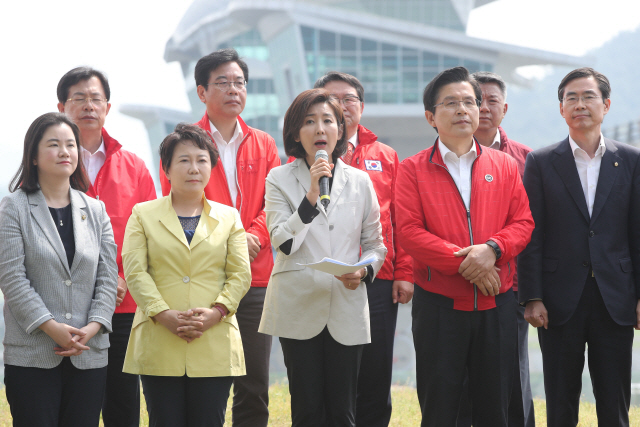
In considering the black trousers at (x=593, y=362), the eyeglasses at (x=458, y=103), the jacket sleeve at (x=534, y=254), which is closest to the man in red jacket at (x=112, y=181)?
the eyeglasses at (x=458, y=103)

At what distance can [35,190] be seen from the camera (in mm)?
2844

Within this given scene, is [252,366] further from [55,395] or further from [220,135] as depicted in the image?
[220,135]

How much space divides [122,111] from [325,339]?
53666 millimetres

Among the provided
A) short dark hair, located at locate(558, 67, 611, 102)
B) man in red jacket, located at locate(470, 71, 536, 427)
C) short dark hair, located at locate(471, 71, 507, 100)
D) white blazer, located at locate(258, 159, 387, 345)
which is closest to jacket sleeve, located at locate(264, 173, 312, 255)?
white blazer, located at locate(258, 159, 387, 345)

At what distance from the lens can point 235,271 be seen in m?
2.94

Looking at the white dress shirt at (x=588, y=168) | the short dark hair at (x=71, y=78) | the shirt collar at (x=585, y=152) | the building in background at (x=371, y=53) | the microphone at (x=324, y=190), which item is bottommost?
the microphone at (x=324, y=190)

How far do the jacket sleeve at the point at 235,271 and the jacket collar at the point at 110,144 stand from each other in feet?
3.28

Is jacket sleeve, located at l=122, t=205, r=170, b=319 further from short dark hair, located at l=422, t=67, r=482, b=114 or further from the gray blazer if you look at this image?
short dark hair, located at l=422, t=67, r=482, b=114

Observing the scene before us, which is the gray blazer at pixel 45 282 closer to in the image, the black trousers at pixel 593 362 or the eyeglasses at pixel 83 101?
the eyeglasses at pixel 83 101

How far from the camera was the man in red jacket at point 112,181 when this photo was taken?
3311 mm

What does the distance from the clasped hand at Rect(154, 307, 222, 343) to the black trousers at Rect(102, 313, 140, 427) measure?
2.24ft

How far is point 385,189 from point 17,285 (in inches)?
77.1

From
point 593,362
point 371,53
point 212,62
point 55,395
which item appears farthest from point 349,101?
point 371,53

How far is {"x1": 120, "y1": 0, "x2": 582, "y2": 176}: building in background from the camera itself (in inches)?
1512
